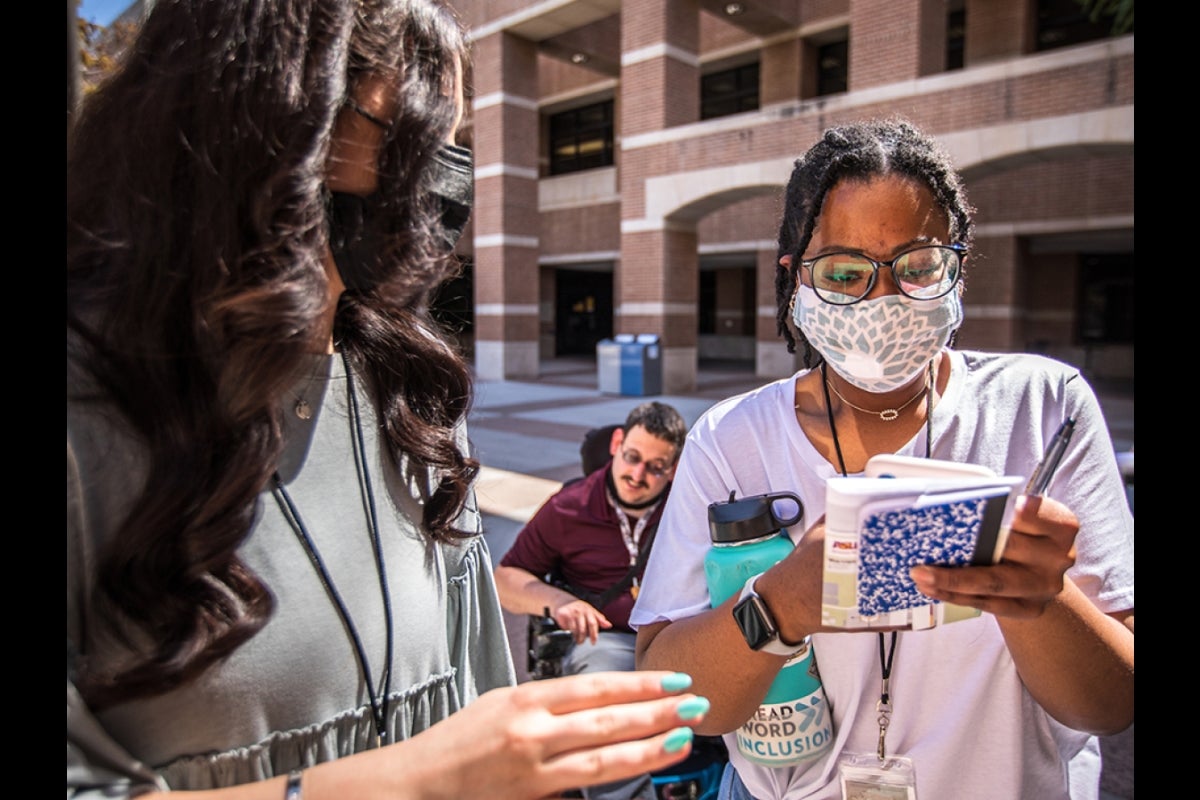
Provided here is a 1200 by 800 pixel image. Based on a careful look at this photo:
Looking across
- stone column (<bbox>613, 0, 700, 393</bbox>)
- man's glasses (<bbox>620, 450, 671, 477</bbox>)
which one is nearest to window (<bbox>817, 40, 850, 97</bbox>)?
stone column (<bbox>613, 0, 700, 393</bbox>)

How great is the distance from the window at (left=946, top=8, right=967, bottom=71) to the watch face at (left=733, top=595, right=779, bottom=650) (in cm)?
2003

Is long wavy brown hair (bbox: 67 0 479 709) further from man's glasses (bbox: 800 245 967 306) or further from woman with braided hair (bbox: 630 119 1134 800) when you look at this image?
man's glasses (bbox: 800 245 967 306)

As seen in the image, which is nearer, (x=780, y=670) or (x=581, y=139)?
(x=780, y=670)

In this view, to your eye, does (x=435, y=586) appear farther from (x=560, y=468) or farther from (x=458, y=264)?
(x=560, y=468)

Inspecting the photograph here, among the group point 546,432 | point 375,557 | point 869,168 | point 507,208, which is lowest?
point 546,432

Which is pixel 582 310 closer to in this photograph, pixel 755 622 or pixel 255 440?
pixel 755 622

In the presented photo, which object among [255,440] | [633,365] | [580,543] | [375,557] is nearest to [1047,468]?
[375,557]

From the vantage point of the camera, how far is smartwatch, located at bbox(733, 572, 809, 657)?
128 cm

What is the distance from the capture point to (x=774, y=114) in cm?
1438

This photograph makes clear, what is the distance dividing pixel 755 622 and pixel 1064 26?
20684 mm

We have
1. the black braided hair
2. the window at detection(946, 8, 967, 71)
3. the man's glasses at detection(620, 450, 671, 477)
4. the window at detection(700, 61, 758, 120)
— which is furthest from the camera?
the window at detection(700, 61, 758, 120)

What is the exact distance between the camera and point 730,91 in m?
21.7

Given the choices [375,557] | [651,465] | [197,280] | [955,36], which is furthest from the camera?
[955,36]

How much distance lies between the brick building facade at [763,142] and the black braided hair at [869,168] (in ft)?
31.6
